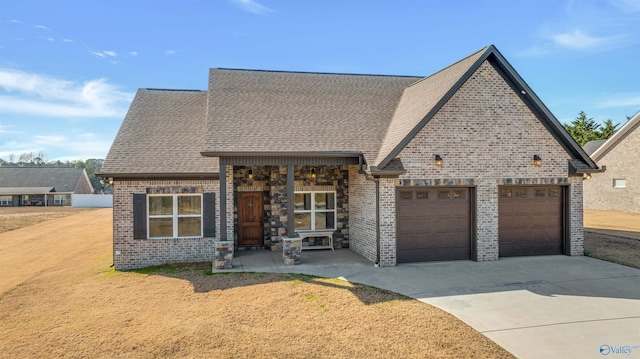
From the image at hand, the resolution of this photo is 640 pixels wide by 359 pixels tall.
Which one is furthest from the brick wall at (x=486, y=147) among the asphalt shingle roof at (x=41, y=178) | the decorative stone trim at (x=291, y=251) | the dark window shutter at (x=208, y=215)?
the asphalt shingle roof at (x=41, y=178)

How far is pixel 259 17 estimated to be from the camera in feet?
51.6

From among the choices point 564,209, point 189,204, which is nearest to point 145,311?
point 189,204

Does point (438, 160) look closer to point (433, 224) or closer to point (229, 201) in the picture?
point (433, 224)

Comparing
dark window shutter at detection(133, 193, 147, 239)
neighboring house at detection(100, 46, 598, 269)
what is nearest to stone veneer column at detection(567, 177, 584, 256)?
neighboring house at detection(100, 46, 598, 269)

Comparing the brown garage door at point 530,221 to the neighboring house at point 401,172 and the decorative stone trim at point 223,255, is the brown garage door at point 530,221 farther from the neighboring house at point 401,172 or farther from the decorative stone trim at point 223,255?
the decorative stone trim at point 223,255

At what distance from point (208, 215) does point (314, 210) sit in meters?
3.81

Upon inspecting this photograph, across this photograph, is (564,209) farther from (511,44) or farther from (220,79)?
(220,79)

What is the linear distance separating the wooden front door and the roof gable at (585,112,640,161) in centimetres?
2735

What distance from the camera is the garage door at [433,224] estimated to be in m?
11.7

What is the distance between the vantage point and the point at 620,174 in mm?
28250

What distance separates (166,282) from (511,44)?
44.4ft

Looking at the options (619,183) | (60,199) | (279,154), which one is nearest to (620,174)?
(619,183)

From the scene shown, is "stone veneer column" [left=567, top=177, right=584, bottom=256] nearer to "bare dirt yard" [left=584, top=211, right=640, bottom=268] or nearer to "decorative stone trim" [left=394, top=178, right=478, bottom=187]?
"bare dirt yard" [left=584, top=211, right=640, bottom=268]

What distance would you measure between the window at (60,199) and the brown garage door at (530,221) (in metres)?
53.9
